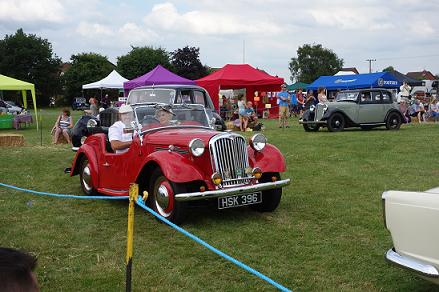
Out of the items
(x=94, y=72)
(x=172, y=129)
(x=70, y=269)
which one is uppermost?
(x=94, y=72)

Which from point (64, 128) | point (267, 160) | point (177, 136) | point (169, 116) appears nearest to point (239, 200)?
point (267, 160)

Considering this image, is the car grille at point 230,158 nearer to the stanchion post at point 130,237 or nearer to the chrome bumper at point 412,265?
the stanchion post at point 130,237

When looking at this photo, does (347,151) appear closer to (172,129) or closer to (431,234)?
(172,129)

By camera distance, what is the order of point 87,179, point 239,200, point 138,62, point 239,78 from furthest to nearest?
point 138,62, point 239,78, point 87,179, point 239,200

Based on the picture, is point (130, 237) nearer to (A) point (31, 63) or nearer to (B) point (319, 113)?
(B) point (319, 113)

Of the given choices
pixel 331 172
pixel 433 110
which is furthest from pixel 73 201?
pixel 433 110

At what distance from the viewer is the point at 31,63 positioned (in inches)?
2501

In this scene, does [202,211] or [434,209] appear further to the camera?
[202,211]

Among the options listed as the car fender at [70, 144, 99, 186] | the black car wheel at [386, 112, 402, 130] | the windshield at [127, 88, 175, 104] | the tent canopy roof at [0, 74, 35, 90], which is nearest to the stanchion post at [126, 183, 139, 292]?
the car fender at [70, 144, 99, 186]

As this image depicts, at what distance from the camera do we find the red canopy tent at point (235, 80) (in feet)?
79.5

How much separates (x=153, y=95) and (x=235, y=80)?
1038 cm

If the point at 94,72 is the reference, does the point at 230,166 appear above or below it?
below

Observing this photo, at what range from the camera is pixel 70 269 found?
4.30m

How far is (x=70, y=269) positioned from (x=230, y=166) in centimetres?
229
